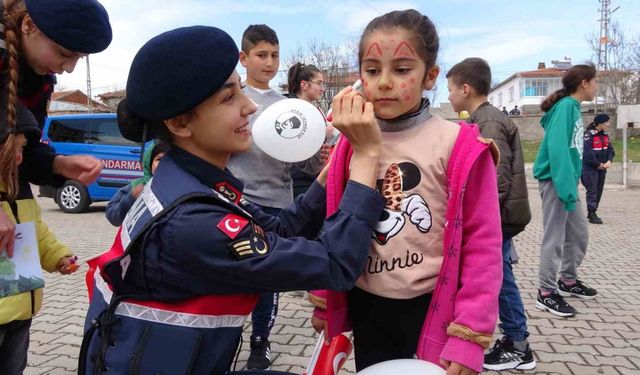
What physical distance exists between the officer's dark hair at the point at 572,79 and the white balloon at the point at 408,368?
3.66 m

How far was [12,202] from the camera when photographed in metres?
1.93

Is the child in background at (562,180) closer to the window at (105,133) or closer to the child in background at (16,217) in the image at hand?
the child in background at (16,217)

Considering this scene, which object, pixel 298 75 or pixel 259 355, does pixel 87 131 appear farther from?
pixel 259 355

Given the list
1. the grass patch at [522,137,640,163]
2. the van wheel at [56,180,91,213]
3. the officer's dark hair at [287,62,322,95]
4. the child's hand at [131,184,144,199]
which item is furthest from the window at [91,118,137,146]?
the grass patch at [522,137,640,163]

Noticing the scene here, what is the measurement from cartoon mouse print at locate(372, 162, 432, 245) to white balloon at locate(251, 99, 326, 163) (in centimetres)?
80

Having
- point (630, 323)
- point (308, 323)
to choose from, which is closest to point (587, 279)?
point (630, 323)

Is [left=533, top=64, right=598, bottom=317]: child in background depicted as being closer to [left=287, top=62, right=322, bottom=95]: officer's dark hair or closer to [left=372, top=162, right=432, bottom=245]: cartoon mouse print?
[left=287, top=62, right=322, bottom=95]: officer's dark hair

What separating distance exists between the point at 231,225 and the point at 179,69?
41 centimetres

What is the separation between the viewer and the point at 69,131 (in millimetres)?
10703

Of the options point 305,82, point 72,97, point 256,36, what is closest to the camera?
point 256,36

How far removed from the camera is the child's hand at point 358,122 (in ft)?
4.79

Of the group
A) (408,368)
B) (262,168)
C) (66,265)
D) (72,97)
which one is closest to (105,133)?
(262,168)

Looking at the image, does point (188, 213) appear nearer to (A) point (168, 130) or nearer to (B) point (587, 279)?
(A) point (168, 130)

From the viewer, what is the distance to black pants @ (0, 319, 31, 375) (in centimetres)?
193
